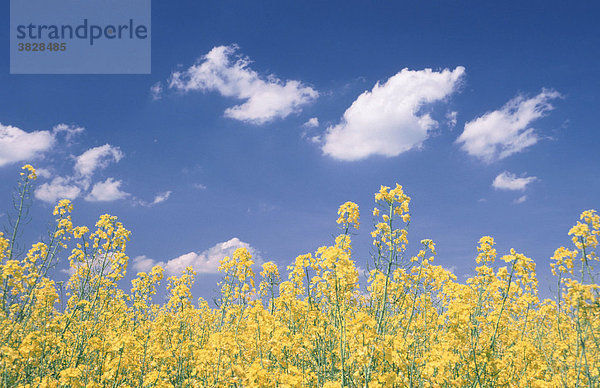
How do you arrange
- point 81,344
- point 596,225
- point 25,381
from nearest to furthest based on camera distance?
point 596,225 < point 25,381 < point 81,344

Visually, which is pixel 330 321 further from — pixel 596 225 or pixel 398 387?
pixel 596 225

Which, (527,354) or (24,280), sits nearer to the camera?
(527,354)

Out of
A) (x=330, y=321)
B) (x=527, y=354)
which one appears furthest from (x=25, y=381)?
(x=527, y=354)

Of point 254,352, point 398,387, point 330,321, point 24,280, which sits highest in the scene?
point 24,280

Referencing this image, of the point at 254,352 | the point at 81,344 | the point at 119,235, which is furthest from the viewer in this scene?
the point at 119,235

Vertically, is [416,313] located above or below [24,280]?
below

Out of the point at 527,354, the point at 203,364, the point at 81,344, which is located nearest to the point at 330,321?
the point at 203,364

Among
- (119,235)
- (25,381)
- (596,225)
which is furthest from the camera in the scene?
(119,235)

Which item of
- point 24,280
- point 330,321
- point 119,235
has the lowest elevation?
point 330,321

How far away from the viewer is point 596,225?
17.0ft

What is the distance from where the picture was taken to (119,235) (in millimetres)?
7008

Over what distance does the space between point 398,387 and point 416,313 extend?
2976 millimetres

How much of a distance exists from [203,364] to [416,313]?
396 centimetres

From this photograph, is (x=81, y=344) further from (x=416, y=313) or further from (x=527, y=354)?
(x=527, y=354)
